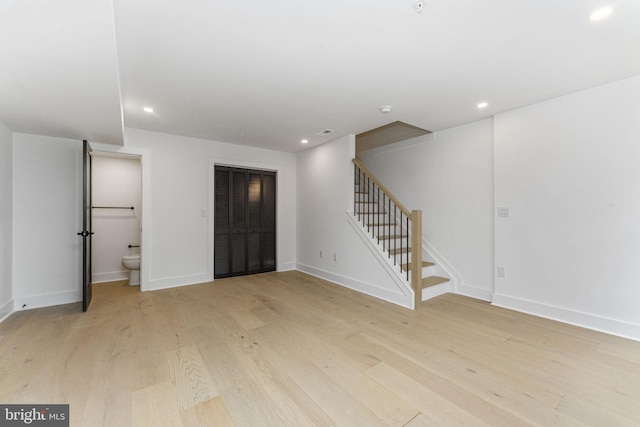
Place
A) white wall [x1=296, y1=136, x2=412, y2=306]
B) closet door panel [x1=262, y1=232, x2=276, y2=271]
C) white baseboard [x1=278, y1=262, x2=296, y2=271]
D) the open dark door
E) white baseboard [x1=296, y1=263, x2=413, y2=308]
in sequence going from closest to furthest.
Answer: the open dark door
white baseboard [x1=296, y1=263, x2=413, y2=308]
white wall [x1=296, y1=136, x2=412, y2=306]
closet door panel [x1=262, y1=232, x2=276, y2=271]
white baseboard [x1=278, y1=262, x2=296, y2=271]

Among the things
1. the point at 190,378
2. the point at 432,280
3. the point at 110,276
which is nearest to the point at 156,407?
the point at 190,378

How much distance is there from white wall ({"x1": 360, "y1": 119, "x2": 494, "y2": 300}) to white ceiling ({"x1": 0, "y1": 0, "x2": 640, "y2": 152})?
65 centimetres

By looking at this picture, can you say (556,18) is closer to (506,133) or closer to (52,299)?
(506,133)

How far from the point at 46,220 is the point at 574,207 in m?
6.09

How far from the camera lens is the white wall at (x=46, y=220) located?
10.5 ft

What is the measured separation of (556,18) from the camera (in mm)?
1702

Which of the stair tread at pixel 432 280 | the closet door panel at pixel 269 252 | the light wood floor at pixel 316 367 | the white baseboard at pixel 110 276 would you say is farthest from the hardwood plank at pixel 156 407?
the white baseboard at pixel 110 276

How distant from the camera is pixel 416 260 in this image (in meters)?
3.26

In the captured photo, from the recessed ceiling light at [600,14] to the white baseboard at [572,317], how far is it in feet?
8.52

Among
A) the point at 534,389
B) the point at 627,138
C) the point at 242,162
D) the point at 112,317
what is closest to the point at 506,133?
the point at 627,138

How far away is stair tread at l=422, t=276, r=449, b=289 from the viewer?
3648mm

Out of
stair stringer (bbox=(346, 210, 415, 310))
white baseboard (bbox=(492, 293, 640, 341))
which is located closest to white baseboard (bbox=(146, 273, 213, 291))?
stair stringer (bbox=(346, 210, 415, 310))

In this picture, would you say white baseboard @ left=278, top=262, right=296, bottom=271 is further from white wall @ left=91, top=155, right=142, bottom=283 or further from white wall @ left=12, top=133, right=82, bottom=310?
white wall @ left=12, top=133, right=82, bottom=310

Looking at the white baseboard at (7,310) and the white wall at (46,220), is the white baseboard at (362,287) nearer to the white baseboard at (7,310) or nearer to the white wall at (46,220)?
the white wall at (46,220)
